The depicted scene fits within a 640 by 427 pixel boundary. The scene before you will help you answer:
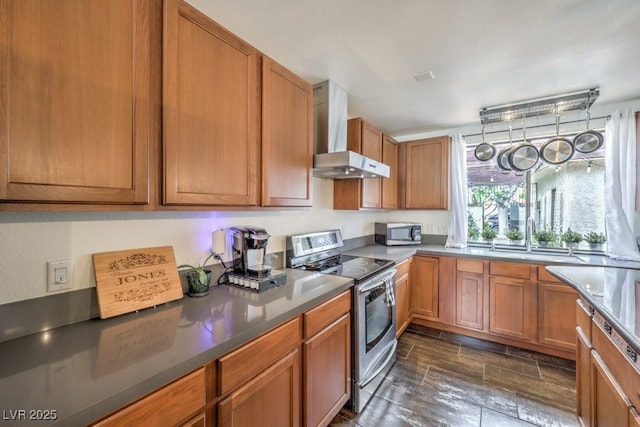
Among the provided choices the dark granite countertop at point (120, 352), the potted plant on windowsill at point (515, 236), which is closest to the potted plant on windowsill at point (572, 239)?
the potted plant on windowsill at point (515, 236)

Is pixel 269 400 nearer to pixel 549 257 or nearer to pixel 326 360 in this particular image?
pixel 326 360

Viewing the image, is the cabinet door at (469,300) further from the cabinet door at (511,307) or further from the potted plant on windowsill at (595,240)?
the potted plant on windowsill at (595,240)

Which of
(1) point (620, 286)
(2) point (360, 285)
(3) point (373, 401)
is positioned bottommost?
(3) point (373, 401)

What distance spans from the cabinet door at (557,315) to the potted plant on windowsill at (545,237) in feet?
2.29

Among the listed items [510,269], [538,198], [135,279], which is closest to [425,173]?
[538,198]

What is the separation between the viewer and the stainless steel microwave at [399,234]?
337 centimetres

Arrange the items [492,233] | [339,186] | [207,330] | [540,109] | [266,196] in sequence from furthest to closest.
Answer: [492,233]
[339,186]
[540,109]
[266,196]
[207,330]

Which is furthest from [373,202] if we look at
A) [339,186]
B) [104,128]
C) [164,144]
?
[104,128]

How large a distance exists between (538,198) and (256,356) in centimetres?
364

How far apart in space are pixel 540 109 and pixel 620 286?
190 centimetres

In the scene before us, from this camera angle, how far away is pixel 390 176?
336 centimetres

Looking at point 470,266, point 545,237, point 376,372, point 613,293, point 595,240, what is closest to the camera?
point 613,293

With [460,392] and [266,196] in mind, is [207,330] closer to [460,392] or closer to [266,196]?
[266,196]

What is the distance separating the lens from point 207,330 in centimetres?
104
